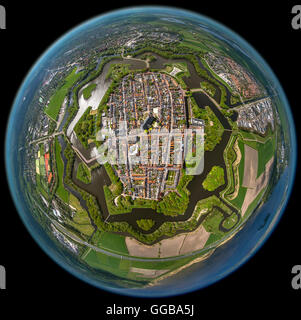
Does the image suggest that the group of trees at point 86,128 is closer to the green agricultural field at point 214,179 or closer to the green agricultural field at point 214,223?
the green agricultural field at point 214,179

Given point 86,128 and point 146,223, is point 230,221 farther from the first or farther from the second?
point 86,128

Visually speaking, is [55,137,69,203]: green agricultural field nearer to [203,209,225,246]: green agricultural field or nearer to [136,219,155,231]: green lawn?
[136,219,155,231]: green lawn

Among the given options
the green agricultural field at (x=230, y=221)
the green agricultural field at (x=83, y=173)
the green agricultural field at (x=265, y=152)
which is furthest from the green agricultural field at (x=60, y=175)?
the green agricultural field at (x=265, y=152)

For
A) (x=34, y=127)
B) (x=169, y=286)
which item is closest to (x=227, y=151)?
(x=169, y=286)

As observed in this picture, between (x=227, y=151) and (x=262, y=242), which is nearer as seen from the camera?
(x=227, y=151)

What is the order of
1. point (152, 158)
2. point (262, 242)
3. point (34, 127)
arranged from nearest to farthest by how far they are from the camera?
point (152, 158) → point (34, 127) → point (262, 242)

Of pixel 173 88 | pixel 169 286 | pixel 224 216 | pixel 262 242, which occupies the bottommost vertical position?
pixel 169 286

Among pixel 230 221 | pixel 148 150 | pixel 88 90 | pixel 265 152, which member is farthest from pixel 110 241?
pixel 265 152

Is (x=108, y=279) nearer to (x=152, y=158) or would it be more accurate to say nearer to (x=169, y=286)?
(x=169, y=286)
